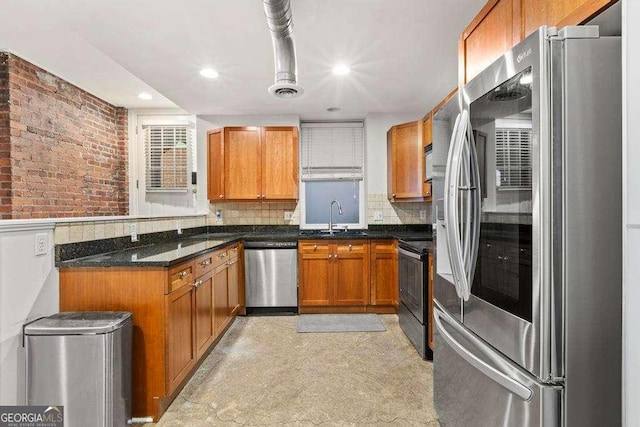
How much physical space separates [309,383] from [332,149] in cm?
319

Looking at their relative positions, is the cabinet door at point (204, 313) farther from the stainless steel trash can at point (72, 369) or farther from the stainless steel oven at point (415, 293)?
the stainless steel oven at point (415, 293)

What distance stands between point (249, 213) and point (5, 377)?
3096 millimetres

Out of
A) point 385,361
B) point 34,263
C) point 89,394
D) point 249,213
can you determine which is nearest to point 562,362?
point 385,361

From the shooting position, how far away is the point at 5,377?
5.67 ft

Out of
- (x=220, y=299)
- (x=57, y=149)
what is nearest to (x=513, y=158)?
(x=220, y=299)

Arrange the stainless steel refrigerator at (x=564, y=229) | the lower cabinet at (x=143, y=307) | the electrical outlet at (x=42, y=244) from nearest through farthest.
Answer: the stainless steel refrigerator at (x=564, y=229)
the electrical outlet at (x=42, y=244)
the lower cabinet at (x=143, y=307)

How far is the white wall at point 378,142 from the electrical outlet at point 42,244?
3.48 meters

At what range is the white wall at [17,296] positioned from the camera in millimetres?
1706

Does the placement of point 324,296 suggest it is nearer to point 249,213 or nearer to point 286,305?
point 286,305

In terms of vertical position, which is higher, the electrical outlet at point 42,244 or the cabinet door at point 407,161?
the cabinet door at point 407,161

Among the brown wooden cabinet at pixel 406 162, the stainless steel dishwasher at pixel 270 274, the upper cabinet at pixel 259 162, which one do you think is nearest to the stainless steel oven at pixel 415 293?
the brown wooden cabinet at pixel 406 162

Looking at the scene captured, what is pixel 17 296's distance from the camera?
1.77 m

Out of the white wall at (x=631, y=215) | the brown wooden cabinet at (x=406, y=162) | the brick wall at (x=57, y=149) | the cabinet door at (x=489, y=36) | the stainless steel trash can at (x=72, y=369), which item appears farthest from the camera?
the brown wooden cabinet at (x=406, y=162)

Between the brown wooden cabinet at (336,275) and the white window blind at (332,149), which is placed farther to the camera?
the white window blind at (332,149)
